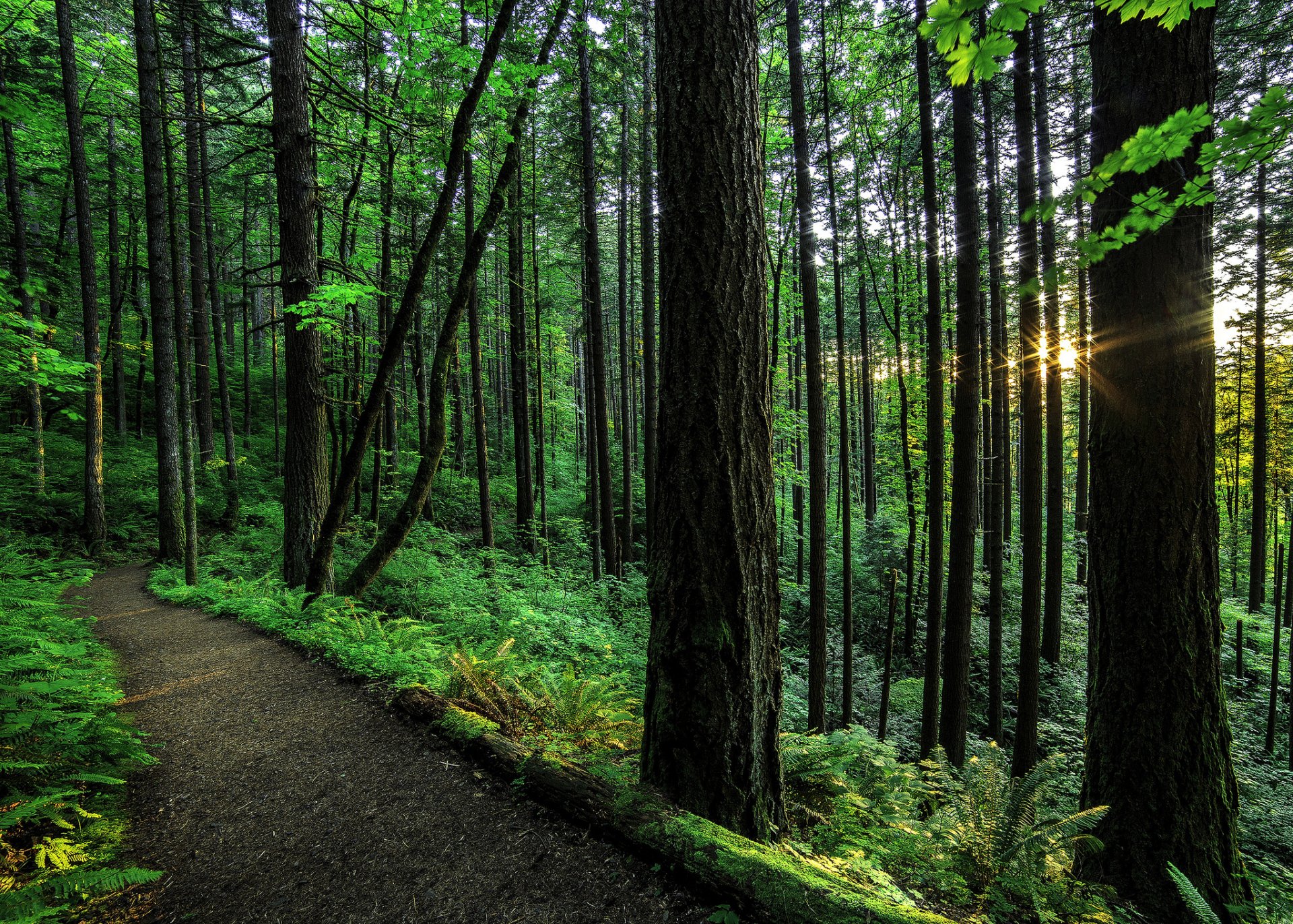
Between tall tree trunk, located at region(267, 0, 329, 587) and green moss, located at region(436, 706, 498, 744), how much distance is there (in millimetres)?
4648

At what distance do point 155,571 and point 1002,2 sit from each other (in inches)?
580

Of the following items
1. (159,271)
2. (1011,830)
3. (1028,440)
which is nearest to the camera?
(1011,830)

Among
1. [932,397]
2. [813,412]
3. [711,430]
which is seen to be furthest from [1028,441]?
[711,430]

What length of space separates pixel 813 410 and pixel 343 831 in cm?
699

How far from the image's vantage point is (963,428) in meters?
6.04

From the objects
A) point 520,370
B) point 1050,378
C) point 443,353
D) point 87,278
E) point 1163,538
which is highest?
point 87,278

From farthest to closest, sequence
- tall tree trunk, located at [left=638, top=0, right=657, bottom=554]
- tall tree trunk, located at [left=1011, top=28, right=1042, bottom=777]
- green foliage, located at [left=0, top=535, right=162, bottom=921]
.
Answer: tall tree trunk, located at [left=638, top=0, right=657, bottom=554] < tall tree trunk, located at [left=1011, top=28, right=1042, bottom=777] < green foliage, located at [left=0, top=535, right=162, bottom=921]

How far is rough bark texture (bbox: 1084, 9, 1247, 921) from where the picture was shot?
10.1ft

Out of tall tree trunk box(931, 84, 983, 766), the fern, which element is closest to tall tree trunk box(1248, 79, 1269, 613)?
tall tree trunk box(931, 84, 983, 766)

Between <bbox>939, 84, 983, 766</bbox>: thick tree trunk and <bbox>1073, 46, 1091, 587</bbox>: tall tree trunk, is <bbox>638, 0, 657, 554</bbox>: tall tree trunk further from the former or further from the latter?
<bbox>1073, 46, 1091, 587</bbox>: tall tree trunk

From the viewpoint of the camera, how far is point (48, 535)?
38.8 ft

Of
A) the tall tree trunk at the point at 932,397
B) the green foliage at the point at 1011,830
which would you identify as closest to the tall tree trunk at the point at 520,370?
the tall tree trunk at the point at 932,397

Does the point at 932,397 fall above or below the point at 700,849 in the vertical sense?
above

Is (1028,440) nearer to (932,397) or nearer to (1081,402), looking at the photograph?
(932,397)
